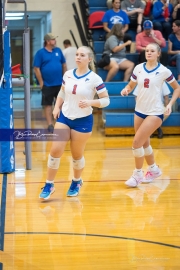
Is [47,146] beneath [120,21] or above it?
beneath

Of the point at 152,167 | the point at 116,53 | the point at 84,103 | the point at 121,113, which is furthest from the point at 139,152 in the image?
the point at 116,53

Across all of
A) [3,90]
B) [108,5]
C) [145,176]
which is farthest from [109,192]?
[108,5]

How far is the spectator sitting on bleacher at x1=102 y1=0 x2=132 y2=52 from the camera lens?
1282cm

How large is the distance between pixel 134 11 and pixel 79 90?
7604 millimetres

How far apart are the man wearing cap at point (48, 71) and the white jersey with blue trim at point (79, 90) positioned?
4.86 meters

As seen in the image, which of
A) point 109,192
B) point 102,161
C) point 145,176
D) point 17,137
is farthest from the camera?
point 102,161

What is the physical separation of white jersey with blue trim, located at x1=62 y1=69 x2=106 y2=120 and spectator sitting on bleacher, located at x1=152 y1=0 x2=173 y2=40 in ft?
23.8

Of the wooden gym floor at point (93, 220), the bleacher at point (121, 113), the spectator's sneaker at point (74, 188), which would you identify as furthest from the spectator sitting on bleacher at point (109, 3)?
the spectator's sneaker at point (74, 188)

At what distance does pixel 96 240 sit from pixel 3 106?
3.10m

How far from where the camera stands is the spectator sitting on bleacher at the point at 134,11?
13422 millimetres

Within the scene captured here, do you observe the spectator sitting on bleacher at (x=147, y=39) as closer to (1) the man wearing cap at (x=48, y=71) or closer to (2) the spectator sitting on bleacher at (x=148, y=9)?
(2) the spectator sitting on bleacher at (x=148, y=9)

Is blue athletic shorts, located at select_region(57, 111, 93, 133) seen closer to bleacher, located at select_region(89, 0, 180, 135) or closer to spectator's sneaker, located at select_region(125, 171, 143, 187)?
spectator's sneaker, located at select_region(125, 171, 143, 187)

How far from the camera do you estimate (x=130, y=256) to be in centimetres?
489

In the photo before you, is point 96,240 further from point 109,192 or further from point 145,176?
point 145,176
